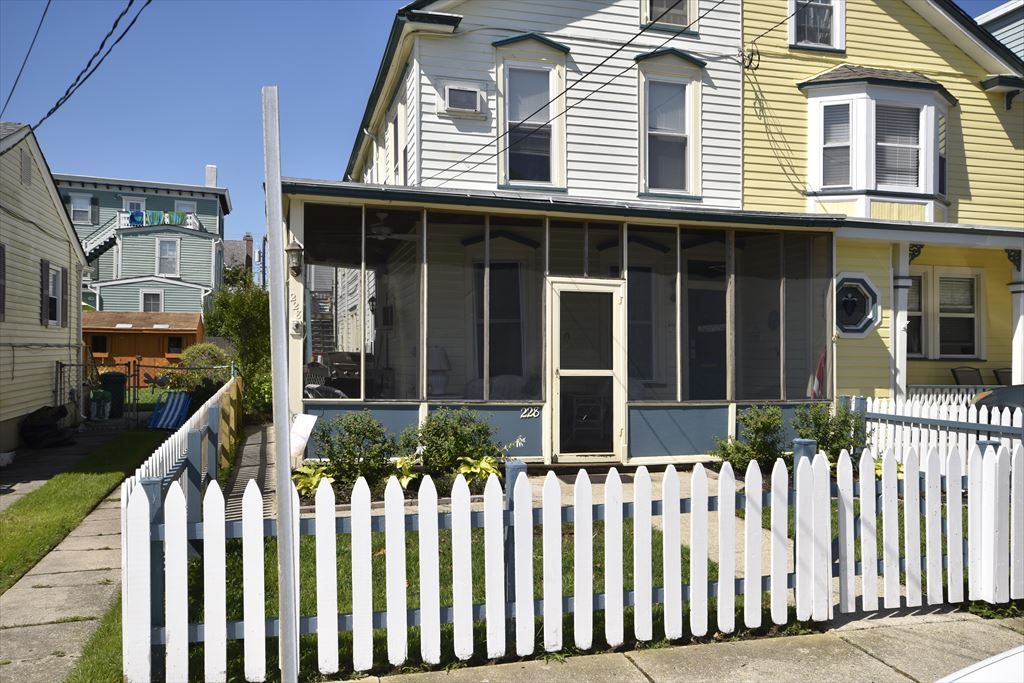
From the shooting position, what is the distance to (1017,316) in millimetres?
14211

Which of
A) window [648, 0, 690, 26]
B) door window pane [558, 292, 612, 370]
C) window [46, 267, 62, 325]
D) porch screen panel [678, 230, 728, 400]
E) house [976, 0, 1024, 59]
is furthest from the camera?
house [976, 0, 1024, 59]

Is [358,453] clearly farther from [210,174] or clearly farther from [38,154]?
[210,174]

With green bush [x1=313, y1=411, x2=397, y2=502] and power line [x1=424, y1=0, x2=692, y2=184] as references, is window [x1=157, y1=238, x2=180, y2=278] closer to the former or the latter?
power line [x1=424, y1=0, x2=692, y2=184]

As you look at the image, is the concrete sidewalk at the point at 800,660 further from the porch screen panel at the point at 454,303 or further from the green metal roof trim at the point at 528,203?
the green metal roof trim at the point at 528,203

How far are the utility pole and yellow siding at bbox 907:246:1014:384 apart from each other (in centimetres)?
1470

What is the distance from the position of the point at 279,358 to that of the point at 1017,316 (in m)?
15.2

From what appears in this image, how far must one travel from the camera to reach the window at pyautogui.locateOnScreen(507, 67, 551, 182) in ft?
42.9

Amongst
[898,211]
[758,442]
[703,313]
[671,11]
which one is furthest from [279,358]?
[898,211]

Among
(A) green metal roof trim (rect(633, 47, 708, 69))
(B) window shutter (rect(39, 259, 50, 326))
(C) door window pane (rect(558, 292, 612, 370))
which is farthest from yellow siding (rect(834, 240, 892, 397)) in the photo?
(B) window shutter (rect(39, 259, 50, 326))

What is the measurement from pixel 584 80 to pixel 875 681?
11091 mm

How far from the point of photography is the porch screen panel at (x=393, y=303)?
392 inches

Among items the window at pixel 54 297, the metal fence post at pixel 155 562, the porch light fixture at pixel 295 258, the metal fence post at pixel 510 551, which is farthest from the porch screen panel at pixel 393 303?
the window at pixel 54 297

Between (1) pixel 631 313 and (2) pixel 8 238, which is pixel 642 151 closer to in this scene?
(1) pixel 631 313

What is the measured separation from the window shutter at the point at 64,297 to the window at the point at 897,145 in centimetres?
1714
